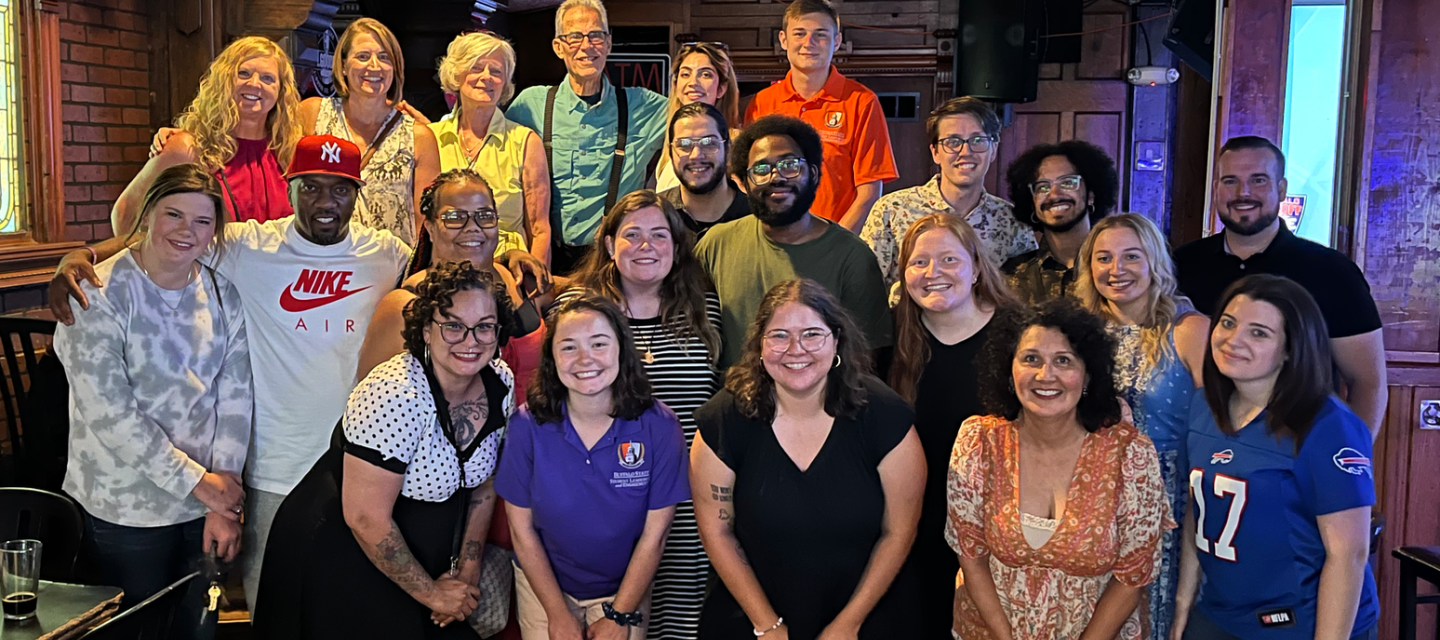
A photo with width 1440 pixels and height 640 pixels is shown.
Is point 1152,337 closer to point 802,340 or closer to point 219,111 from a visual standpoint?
point 802,340

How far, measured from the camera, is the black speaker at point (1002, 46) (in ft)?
22.5

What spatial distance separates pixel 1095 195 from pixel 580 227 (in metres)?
1.66

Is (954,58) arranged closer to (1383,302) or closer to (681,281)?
(1383,302)

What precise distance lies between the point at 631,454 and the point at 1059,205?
Result: 144cm

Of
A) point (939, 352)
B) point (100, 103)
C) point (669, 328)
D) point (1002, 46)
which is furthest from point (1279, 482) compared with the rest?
point (1002, 46)

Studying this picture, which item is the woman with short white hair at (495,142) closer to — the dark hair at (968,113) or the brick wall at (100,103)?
the dark hair at (968,113)

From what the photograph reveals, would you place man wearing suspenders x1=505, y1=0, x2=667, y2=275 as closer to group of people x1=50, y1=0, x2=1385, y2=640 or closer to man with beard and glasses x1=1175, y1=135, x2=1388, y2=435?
group of people x1=50, y1=0, x2=1385, y2=640

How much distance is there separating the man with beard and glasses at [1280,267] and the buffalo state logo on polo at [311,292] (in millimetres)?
2362

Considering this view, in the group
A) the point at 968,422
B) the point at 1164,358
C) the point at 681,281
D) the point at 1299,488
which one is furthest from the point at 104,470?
the point at 1299,488

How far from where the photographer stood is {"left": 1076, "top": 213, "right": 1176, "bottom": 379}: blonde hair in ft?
8.94

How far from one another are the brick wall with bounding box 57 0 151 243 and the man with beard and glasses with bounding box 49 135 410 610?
1697 millimetres

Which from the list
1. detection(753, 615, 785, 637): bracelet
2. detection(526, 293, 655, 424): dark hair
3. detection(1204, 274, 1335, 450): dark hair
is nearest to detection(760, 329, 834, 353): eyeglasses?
detection(526, 293, 655, 424): dark hair

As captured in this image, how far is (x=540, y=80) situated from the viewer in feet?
27.0

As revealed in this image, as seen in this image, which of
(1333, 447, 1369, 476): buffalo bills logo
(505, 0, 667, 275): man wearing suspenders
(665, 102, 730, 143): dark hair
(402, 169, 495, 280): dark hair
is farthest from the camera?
(505, 0, 667, 275): man wearing suspenders
